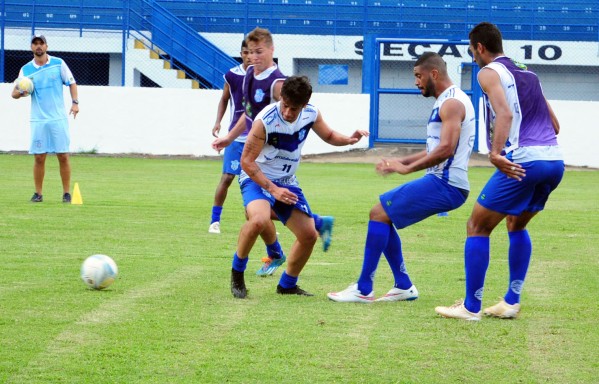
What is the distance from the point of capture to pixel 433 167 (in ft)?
24.2

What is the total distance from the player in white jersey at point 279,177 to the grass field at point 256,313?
322 millimetres

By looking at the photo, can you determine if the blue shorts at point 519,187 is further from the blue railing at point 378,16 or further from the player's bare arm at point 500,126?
the blue railing at point 378,16

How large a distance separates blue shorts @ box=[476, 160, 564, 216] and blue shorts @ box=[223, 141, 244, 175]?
4918 mm

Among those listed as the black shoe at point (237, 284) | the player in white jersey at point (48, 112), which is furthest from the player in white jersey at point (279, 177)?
the player in white jersey at point (48, 112)

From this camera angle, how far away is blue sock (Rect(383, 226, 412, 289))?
7.69m

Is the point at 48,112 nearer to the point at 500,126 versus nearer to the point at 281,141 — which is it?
the point at 281,141

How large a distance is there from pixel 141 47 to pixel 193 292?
23.6 meters

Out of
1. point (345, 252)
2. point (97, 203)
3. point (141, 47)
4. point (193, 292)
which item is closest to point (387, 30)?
point (141, 47)

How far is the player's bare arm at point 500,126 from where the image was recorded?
6.57 meters

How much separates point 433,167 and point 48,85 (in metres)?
8.75

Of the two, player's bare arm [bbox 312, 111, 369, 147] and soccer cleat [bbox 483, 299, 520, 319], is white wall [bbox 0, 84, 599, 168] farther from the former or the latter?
soccer cleat [bbox 483, 299, 520, 319]

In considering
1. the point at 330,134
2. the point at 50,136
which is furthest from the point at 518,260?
the point at 50,136

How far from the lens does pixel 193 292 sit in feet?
25.6

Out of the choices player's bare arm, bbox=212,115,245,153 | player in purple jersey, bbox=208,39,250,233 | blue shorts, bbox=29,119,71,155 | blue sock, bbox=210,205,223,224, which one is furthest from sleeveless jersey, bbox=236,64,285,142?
blue shorts, bbox=29,119,71,155
